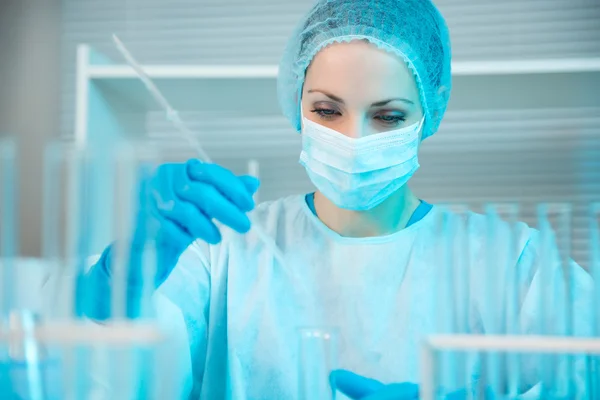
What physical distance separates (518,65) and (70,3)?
1.71 meters

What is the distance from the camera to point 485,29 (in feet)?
7.75

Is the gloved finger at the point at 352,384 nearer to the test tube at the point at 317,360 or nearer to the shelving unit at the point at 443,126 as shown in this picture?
the test tube at the point at 317,360

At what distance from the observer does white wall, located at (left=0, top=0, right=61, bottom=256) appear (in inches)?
93.9

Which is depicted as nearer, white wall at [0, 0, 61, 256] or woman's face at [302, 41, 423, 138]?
woman's face at [302, 41, 423, 138]

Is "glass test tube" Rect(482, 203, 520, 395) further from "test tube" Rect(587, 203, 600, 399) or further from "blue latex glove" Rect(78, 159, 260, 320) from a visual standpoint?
"blue latex glove" Rect(78, 159, 260, 320)

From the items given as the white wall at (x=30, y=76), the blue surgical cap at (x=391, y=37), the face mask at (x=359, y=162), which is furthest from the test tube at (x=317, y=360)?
the white wall at (x=30, y=76)

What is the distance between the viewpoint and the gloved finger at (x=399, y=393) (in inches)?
31.0

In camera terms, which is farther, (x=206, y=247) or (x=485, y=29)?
(x=485, y=29)

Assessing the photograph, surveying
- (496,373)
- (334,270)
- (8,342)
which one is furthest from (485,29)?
(8,342)

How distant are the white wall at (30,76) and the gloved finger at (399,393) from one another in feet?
6.09

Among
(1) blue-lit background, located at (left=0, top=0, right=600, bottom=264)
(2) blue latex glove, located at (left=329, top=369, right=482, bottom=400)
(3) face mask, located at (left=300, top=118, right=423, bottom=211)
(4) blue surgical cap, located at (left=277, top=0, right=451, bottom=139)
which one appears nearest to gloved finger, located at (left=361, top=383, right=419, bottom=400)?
(2) blue latex glove, located at (left=329, top=369, right=482, bottom=400)

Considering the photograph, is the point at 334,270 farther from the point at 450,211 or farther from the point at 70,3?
the point at 70,3

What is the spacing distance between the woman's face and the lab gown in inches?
9.4

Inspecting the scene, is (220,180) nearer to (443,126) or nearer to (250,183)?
(250,183)
